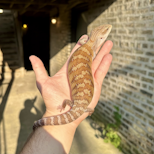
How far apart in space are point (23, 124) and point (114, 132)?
3.27 meters

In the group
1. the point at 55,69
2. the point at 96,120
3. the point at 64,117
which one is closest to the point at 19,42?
the point at 55,69

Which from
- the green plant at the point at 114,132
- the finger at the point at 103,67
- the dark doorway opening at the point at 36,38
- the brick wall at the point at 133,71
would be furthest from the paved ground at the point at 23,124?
the dark doorway opening at the point at 36,38

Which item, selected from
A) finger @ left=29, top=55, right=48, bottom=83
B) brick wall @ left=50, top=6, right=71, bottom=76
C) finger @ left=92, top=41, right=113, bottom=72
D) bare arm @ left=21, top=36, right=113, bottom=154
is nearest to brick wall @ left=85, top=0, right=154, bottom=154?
finger @ left=92, top=41, right=113, bottom=72

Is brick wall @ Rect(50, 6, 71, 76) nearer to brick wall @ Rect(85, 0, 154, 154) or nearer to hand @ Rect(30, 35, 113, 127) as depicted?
brick wall @ Rect(85, 0, 154, 154)

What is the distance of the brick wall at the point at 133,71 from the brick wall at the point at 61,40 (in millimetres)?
3217

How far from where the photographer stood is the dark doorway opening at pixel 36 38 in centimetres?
1630

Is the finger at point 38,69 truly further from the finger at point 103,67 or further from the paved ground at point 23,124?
the paved ground at point 23,124

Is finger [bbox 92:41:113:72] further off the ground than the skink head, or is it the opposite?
the skink head

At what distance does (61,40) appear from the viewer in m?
8.84

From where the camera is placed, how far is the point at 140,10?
3.70 meters

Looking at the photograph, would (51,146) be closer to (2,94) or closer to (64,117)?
(64,117)

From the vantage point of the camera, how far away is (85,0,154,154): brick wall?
11.9 ft

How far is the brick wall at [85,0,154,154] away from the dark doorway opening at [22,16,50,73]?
12.6 m

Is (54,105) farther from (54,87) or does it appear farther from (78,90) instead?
(78,90)
